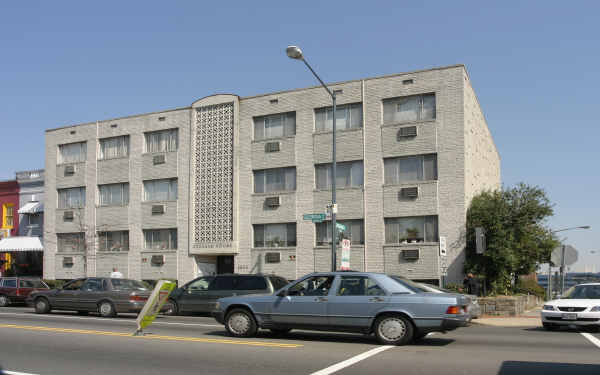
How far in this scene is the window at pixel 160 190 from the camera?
33688mm

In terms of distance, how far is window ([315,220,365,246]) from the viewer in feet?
94.6

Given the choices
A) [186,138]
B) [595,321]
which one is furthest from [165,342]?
[186,138]

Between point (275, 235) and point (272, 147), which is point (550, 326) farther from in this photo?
point (272, 147)

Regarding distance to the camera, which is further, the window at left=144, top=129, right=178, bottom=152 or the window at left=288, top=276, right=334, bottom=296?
the window at left=144, top=129, right=178, bottom=152

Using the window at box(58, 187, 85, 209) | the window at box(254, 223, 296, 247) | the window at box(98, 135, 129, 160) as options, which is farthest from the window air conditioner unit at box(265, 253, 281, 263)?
the window at box(58, 187, 85, 209)

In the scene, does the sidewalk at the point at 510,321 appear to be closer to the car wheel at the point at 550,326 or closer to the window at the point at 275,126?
the car wheel at the point at 550,326

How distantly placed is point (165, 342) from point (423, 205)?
57.0ft

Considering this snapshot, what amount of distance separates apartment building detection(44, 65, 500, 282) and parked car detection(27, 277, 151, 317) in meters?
10.1

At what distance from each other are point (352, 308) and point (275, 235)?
18.6m

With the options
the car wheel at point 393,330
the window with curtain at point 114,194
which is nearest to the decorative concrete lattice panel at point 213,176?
the window with curtain at point 114,194

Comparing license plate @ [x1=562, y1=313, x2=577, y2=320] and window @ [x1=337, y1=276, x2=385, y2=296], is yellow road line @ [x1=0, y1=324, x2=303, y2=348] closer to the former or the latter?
window @ [x1=337, y1=276, x2=385, y2=296]

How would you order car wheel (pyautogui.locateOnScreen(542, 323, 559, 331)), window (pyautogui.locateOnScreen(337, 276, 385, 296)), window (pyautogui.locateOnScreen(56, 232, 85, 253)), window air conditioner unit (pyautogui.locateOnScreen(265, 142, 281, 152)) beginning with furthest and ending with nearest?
window (pyautogui.locateOnScreen(56, 232, 85, 253)) < window air conditioner unit (pyautogui.locateOnScreen(265, 142, 281, 152)) < car wheel (pyautogui.locateOnScreen(542, 323, 559, 331)) < window (pyautogui.locateOnScreen(337, 276, 385, 296))

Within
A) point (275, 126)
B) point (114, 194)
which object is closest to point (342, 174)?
point (275, 126)

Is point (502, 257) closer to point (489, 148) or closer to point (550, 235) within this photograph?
point (550, 235)
